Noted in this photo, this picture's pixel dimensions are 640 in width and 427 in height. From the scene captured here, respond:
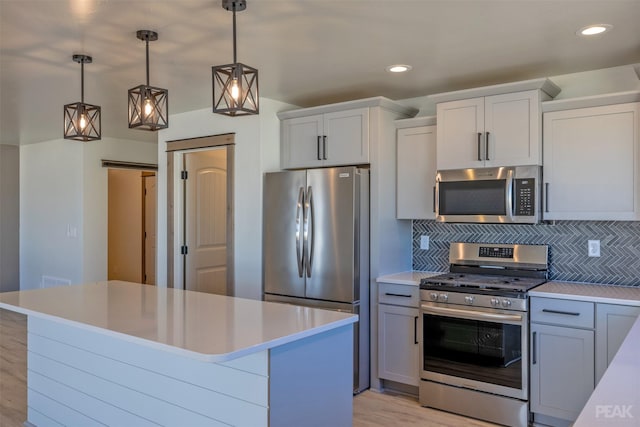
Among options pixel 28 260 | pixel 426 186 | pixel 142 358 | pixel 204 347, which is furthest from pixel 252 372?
pixel 28 260

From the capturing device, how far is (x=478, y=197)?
139 inches

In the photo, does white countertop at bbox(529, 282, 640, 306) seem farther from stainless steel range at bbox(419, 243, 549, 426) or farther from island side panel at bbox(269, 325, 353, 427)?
island side panel at bbox(269, 325, 353, 427)

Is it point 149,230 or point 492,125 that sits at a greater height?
point 492,125

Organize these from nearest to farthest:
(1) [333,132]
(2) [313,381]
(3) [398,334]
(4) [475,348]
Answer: (2) [313,381], (4) [475,348], (3) [398,334], (1) [333,132]

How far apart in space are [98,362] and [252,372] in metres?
1.18

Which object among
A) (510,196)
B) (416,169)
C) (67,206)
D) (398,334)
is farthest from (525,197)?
(67,206)

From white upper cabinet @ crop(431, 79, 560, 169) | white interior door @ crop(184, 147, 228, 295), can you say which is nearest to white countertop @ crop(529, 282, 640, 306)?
white upper cabinet @ crop(431, 79, 560, 169)

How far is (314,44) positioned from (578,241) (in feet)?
7.32

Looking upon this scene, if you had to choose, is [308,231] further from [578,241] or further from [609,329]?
[609,329]

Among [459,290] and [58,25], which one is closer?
[58,25]

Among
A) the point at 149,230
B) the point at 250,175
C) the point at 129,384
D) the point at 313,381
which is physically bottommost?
the point at 129,384

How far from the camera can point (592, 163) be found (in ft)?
10.4

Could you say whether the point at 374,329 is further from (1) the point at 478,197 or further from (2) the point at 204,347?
(2) the point at 204,347

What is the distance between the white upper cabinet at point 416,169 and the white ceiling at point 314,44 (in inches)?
13.6
